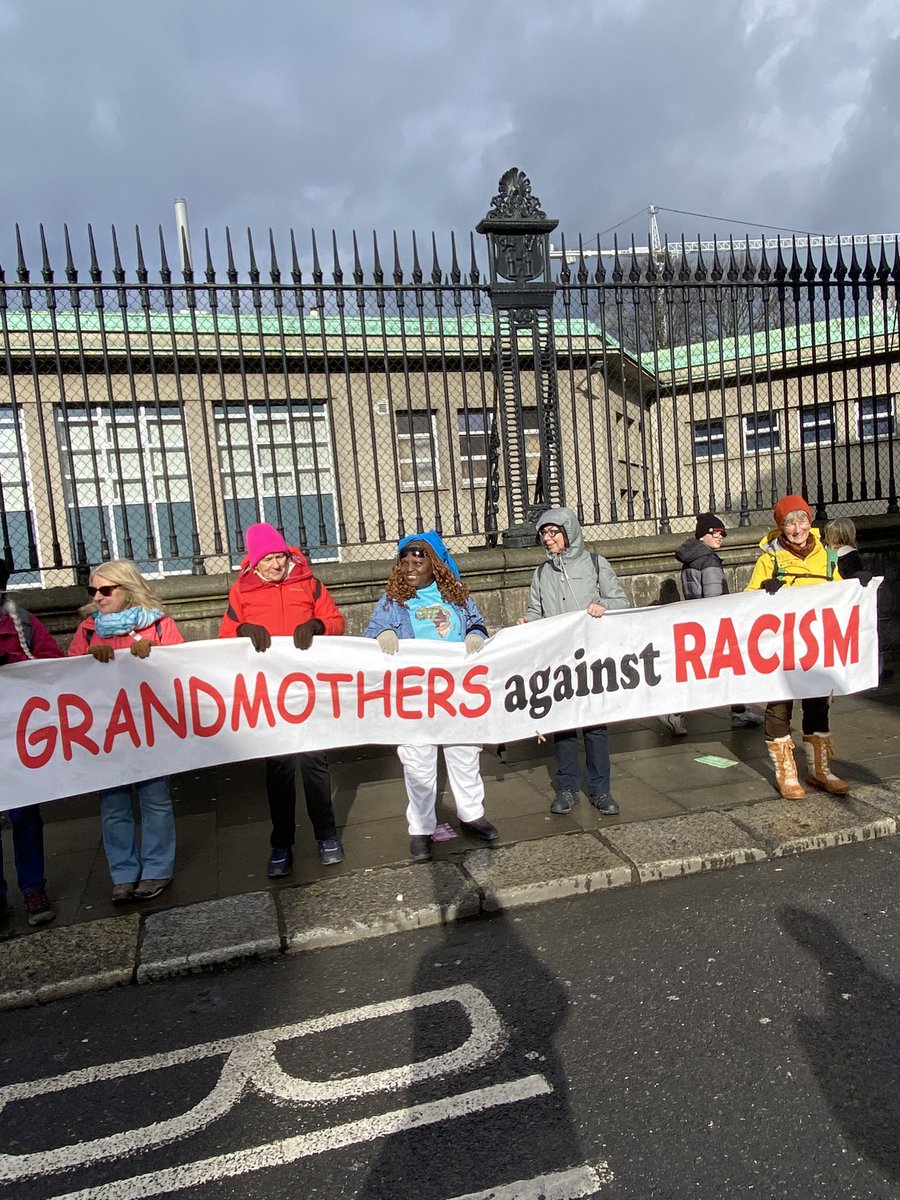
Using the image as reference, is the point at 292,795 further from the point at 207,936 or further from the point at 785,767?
the point at 785,767

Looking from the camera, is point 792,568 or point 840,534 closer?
point 792,568

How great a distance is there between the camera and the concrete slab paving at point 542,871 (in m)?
4.02

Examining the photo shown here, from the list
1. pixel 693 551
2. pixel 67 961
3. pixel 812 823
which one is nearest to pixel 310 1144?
pixel 67 961

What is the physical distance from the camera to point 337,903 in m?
4.00

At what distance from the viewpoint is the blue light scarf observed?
4.32m

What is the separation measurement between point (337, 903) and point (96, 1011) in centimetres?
112

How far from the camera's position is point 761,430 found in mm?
12430

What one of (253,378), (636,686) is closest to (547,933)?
(636,686)

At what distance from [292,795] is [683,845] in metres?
2.11

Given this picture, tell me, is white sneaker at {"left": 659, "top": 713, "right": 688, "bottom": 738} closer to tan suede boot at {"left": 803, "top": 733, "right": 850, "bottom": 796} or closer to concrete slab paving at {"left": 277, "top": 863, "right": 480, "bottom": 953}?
tan suede boot at {"left": 803, "top": 733, "right": 850, "bottom": 796}

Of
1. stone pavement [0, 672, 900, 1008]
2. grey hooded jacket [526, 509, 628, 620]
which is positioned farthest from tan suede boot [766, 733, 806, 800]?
grey hooded jacket [526, 509, 628, 620]

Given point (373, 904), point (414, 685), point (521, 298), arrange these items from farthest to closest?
point (521, 298), point (414, 685), point (373, 904)

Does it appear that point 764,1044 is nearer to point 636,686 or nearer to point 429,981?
point 429,981

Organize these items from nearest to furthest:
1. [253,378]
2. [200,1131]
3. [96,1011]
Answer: [200,1131]
[96,1011]
[253,378]
